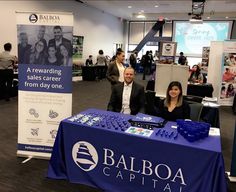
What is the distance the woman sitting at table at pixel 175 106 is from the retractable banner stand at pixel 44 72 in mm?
1154

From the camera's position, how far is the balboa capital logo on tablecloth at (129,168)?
2256 millimetres

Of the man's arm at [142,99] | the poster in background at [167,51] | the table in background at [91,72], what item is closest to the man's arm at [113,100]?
the man's arm at [142,99]

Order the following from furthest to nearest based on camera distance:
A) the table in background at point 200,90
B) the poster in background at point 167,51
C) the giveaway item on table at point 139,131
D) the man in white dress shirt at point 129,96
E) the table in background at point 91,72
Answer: the table in background at point 91,72
the poster in background at point 167,51
the table in background at point 200,90
the man in white dress shirt at point 129,96
the giveaway item on table at point 139,131

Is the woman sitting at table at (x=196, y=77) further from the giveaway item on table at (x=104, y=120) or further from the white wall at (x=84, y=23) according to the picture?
the white wall at (x=84, y=23)

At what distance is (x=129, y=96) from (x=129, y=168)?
1.08 metres

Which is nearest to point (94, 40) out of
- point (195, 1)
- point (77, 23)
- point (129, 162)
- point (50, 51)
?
point (77, 23)

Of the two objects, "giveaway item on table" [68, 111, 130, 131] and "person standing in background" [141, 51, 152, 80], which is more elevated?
"person standing in background" [141, 51, 152, 80]

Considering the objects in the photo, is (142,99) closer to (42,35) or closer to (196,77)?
(42,35)

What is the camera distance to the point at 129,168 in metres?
2.42

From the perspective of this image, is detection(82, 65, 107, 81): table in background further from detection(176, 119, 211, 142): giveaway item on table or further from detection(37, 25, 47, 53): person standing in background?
detection(176, 119, 211, 142): giveaway item on table

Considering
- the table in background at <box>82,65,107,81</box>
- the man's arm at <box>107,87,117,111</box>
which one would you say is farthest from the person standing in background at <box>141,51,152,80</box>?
the man's arm at <box>107,87,117,111</box>

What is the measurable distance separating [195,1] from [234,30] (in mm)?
5573

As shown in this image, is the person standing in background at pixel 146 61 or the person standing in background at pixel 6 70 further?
the person standing in background at pixel 146 61

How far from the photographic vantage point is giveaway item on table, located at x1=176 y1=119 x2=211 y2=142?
2.23 meters
